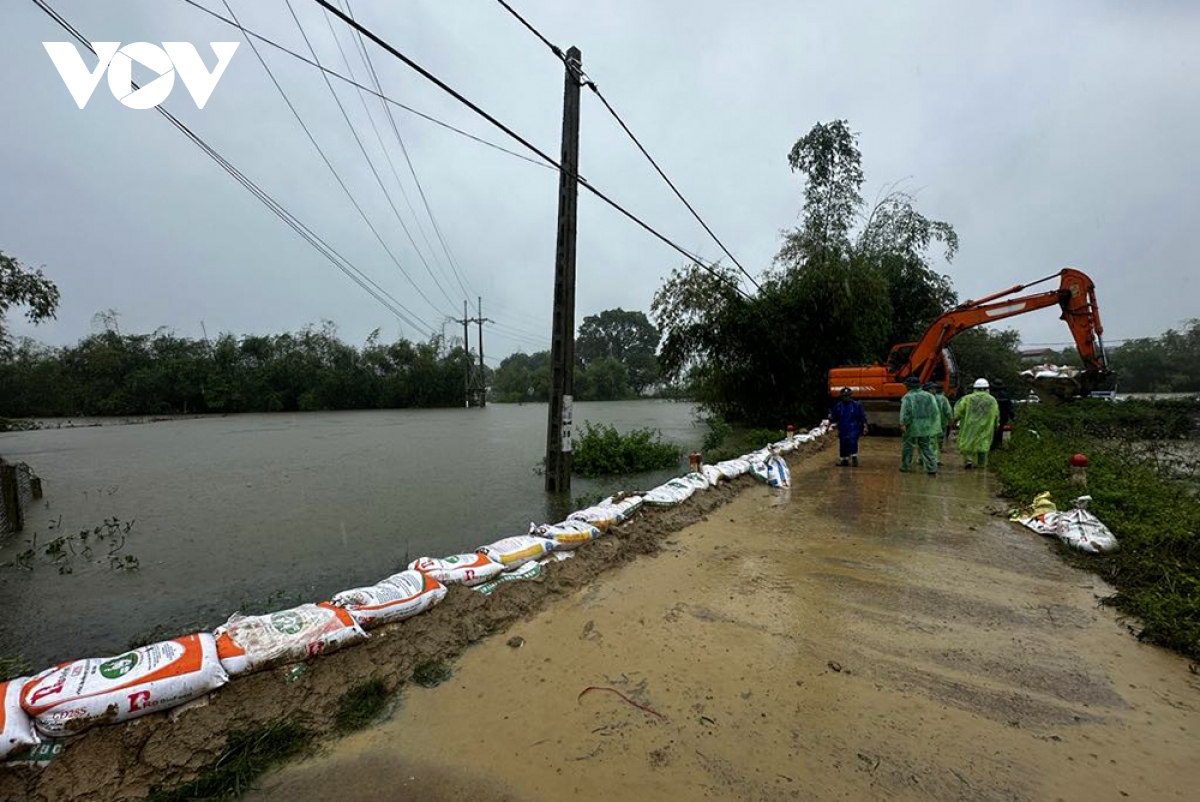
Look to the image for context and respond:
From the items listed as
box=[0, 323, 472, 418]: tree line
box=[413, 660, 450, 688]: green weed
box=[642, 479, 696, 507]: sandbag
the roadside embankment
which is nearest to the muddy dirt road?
box=[413, 660, 450, 688]: green weed

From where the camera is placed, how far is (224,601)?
4145 millimetres

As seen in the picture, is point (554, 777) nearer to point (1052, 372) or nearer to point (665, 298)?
point (665, 298)

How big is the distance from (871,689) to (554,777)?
1528 mm

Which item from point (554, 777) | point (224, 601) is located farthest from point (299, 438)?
point (554, 777)

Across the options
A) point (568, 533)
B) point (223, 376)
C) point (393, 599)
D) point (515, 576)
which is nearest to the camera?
point (393, 599)

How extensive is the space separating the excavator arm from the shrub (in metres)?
5.97

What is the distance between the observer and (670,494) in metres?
5.76

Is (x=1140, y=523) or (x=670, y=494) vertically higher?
(x=1140, y=523)

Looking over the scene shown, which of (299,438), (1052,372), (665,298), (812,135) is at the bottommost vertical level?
(299,438)

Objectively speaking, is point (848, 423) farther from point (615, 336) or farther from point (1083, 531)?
point (615, 336)

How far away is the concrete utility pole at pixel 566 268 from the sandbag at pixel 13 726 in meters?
5.26

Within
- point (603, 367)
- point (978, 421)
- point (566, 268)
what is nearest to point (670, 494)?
point (566, 268)

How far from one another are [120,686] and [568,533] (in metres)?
2.84

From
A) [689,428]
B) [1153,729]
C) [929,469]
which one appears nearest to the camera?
[1153,729]
